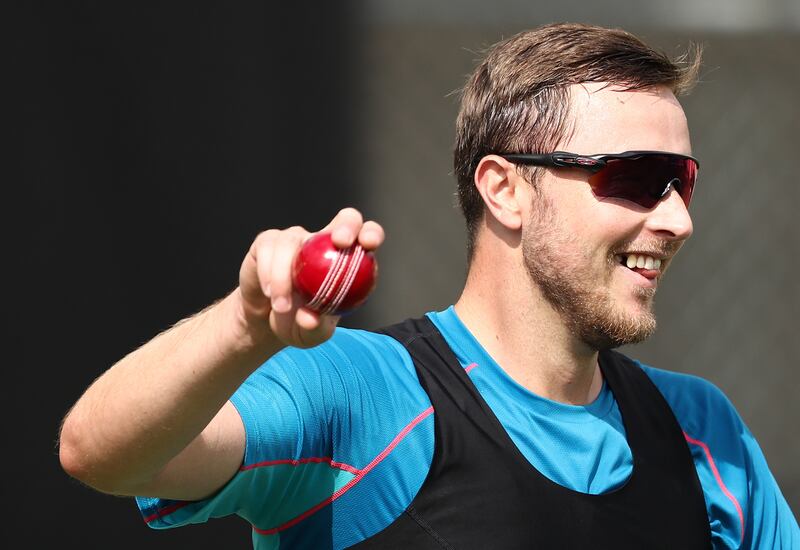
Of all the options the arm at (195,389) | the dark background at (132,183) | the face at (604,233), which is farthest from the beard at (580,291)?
the dark background at (132,183)

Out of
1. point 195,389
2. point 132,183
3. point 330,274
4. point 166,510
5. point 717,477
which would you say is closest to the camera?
point 330,274

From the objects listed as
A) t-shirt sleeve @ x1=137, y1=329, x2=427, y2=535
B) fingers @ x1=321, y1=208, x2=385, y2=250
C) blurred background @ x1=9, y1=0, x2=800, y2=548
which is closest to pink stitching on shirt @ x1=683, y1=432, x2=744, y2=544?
t-shirt sleeve @ x1=137, y1=329, x2=427, y2=535

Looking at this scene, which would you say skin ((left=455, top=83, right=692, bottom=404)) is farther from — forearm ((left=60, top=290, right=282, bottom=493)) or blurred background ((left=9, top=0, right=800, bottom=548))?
blurred background ((left=9, top=0, right=800, bottom=548))

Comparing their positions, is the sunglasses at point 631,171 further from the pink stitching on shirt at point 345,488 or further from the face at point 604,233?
the pink stitching on shirt at point 345,488

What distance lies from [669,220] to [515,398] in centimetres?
44

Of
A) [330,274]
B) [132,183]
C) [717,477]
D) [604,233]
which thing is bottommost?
[717,477]

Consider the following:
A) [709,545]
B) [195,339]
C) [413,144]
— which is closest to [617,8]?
[413,144]

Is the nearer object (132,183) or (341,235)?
(341,235)

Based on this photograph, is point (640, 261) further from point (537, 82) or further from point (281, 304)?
point (281, 304)

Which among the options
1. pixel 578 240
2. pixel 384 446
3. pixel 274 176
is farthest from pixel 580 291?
pixel 274 176

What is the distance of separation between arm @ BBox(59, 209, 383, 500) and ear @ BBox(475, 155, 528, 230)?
0.78m

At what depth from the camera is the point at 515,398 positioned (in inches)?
76.5

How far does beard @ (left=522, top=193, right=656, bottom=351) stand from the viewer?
1.96 metres

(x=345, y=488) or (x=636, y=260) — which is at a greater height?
(x=636, y=260)
